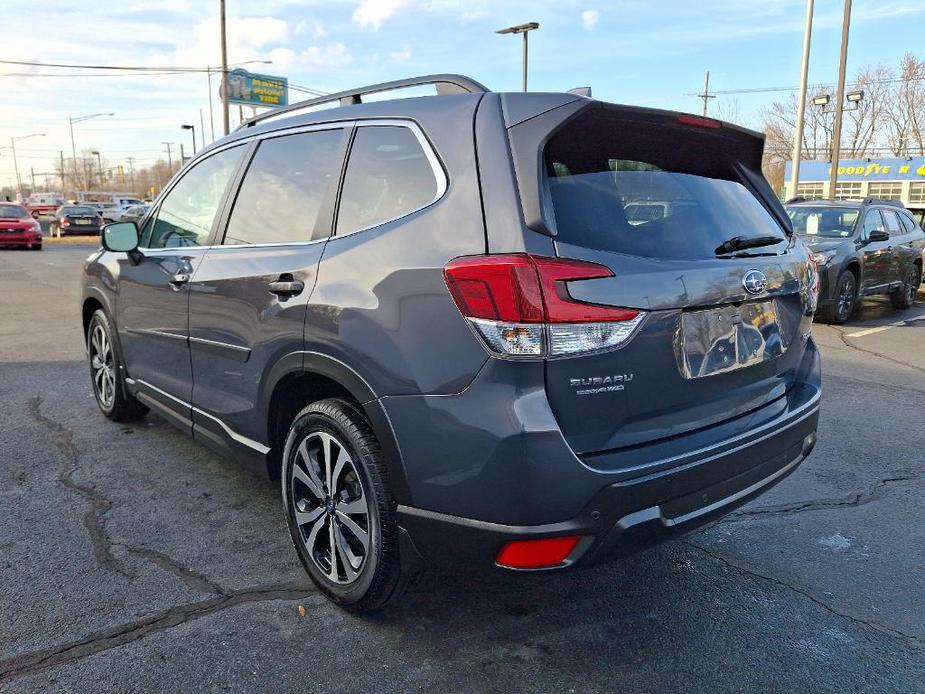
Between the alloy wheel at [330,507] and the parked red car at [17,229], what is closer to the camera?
the alloy wheel at [330,507]

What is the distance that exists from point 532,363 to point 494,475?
0.35 m

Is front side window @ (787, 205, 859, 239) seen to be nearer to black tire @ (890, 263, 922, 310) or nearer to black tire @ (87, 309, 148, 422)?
black tire @ (890, 263, 922, 310)

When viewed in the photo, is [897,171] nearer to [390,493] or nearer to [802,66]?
[802,66]

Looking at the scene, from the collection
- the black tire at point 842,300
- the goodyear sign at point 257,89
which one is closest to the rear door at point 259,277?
the black tire at point 842,300

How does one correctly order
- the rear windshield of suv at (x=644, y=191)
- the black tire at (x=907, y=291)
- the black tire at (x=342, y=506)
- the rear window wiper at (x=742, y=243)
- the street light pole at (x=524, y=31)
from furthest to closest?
the street light pole at (x=524, y=31) < the black tire at (x=907, y=291) < the rear window wiper at (x=742, y=243) < the black tire at (x=342, y=506) < the rear windshield of suv at (x=644, y=191)

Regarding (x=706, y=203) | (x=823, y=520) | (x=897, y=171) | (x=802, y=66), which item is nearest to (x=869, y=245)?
(x=823, y=520)

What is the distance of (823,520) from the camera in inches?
146

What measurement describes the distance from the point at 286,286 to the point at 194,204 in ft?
4.81

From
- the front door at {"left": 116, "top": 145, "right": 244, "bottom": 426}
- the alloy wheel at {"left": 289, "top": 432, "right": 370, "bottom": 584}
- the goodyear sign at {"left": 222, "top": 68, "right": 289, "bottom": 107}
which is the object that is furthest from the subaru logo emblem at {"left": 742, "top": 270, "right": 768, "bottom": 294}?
the goodyear sign at {"left": 222, "top": 68, "right": 289, "bottom": 107}

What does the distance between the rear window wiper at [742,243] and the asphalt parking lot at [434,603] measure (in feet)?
4.03

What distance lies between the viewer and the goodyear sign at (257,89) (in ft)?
174

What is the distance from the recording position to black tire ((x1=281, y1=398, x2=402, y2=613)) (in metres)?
2.56

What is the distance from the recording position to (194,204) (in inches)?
159

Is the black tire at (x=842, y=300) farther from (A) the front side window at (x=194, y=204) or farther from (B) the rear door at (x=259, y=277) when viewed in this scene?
(B) the rear door at (x=259, y=277)
